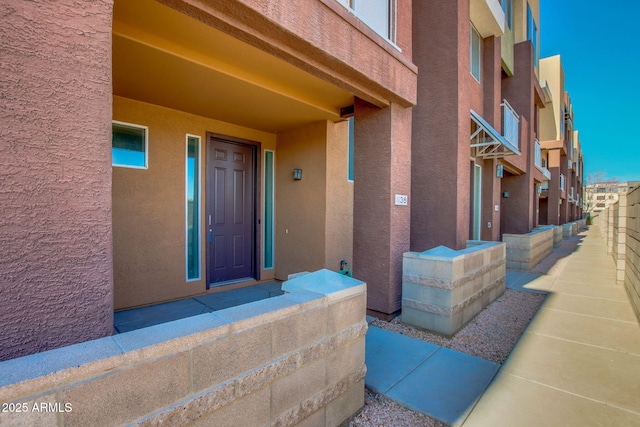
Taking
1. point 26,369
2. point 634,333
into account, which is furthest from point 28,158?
point 634,333

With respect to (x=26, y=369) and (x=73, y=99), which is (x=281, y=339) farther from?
(x=73, y=99)

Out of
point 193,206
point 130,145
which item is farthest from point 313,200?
point 130,145

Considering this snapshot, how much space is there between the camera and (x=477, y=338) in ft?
12.6

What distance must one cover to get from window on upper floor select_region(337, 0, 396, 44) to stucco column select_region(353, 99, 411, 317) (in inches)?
36.0

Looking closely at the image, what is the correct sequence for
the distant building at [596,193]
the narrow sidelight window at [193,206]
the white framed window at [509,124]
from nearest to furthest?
the narrow sidelight window at [193,206]
the white framed window at [509,124]
the distant building at [596,193]

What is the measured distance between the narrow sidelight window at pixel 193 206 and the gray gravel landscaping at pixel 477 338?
10.3 feet

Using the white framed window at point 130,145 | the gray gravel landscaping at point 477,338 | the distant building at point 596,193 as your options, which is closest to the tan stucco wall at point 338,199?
the gray gravel landscaping at point 477,338

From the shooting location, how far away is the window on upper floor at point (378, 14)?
359 centimetres

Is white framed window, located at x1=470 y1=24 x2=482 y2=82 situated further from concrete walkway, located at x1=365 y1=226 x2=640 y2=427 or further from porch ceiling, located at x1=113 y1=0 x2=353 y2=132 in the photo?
concrete walkway, located at x1=365 y1=226 x2=640 y2=427

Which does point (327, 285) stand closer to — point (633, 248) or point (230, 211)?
point (230, 211)

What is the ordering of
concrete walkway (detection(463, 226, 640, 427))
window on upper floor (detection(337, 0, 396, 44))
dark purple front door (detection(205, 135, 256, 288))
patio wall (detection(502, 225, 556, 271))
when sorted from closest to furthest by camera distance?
concrete walkway (detection(463, 226, 640, 427)), window on upper floor (detection(337, 0, 396, 44)), dark purple front door (detection(205, 135, 256, 288)), patio wall (detection(502, 225, 556, 271))

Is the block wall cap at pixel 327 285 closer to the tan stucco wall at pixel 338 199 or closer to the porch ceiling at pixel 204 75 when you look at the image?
the porch ceiling at pixel 204 75

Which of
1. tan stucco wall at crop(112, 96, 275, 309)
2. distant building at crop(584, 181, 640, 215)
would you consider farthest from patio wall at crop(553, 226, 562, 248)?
distant building at crop(584, 181, 640, 215)

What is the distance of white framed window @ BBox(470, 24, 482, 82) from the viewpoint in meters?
7.48
